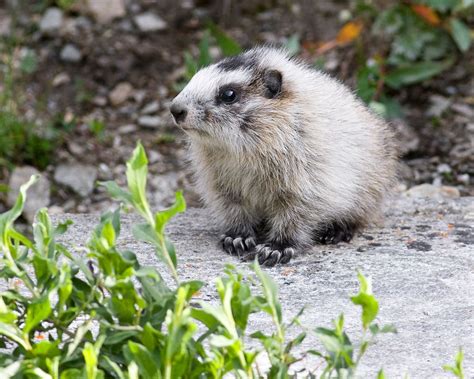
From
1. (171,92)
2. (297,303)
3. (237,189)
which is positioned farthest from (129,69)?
(297,303)

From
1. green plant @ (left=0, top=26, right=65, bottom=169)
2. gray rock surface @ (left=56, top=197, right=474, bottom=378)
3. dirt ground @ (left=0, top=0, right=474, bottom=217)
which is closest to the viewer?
gray rock surface @ (left=56, top=197, right=474, bottom=378)

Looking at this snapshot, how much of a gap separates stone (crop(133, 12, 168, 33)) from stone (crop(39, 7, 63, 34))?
0.72 metres

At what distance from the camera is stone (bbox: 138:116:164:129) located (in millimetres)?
8047

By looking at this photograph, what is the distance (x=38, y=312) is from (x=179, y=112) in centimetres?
195

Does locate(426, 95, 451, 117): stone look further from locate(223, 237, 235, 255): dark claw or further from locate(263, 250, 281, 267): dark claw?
locate(263, 250, 281, 267): dark claw

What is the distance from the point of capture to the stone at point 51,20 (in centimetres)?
870

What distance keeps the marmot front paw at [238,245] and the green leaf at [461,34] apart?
10.9ft

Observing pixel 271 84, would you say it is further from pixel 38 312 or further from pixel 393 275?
pixel 38 312

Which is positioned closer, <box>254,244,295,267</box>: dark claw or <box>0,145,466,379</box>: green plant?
<box>0,145,466,379</box>: green plant

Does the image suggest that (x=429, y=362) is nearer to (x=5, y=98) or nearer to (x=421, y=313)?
(x=421, y=313)

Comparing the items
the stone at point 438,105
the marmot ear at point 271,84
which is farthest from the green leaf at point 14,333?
the stone at point 438,105

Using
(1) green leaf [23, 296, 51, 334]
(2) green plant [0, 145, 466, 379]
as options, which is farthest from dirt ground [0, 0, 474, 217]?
(1) green leaf [23, 296, 51, 334]

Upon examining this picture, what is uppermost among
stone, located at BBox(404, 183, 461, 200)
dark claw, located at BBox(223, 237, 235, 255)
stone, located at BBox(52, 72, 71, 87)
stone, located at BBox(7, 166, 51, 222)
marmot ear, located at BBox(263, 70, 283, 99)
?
marmot ear, located at BBox(263, 70, 283, 99)

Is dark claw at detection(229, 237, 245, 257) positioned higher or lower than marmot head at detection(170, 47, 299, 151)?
lower
